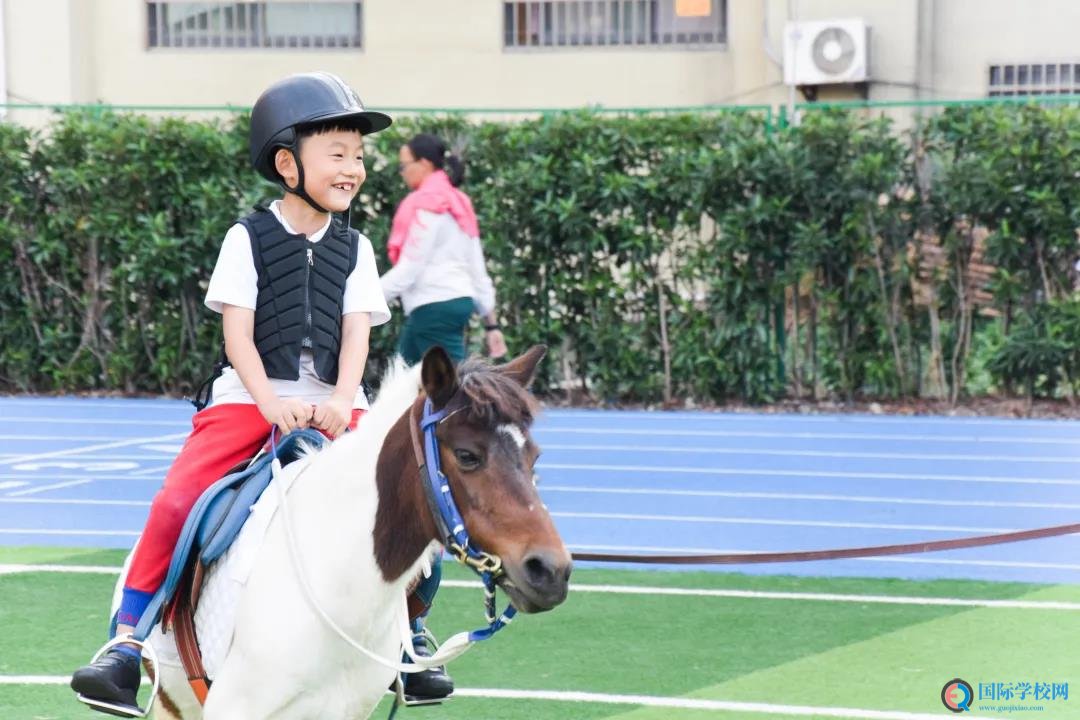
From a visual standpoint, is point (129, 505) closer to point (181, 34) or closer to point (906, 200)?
point (906, 200)

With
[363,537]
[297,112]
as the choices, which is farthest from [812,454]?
[363,537]

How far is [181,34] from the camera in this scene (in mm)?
23609

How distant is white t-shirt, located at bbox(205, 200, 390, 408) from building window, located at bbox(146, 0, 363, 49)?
19329 mm

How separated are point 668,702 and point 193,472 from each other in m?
2.64

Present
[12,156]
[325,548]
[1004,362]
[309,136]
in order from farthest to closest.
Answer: [12,156] < [1004,362] < [309,136] < [325,548]

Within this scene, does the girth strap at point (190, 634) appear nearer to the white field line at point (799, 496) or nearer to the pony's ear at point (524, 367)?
the pony's ear at point (524, 367)

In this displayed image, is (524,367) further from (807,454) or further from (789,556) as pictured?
(807,454)

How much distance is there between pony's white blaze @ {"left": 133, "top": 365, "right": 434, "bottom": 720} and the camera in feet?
13.1

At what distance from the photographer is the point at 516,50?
74.6ft

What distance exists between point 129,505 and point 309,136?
641 centimetres

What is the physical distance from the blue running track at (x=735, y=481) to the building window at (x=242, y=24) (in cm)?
959

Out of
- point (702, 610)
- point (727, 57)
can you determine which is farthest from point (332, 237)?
point (727, 57)

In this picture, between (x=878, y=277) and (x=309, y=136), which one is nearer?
(x=309, y=136)

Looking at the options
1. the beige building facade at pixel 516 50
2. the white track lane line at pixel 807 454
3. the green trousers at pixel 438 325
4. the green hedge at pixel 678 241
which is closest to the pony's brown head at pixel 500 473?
the green trousers at pixel 438 325
